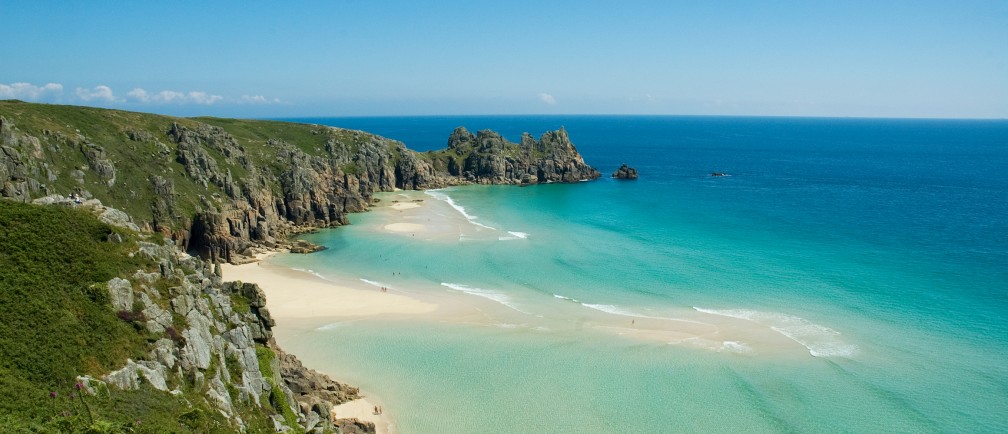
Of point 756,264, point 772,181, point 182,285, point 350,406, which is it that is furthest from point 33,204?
point 772,181

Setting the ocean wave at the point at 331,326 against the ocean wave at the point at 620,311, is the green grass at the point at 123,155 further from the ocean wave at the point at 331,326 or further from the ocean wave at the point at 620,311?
the ocean wave at the point at 620,311

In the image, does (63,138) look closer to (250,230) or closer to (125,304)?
(250,230)

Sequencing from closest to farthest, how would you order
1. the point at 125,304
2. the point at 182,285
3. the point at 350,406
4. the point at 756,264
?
the point at 125,304 < the point at 182,285 < the point at 350,406 < the point at 756,264

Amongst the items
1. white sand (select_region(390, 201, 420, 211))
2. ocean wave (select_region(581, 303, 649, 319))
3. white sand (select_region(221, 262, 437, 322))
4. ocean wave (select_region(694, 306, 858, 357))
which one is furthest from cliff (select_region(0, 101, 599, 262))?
ocean wave (select_region(694, 306, 858, 357))

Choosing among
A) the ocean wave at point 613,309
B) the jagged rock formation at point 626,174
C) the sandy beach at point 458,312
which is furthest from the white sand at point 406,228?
the jagged rock formation at point 626,174

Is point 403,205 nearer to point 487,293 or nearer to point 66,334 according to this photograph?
point 487,293
